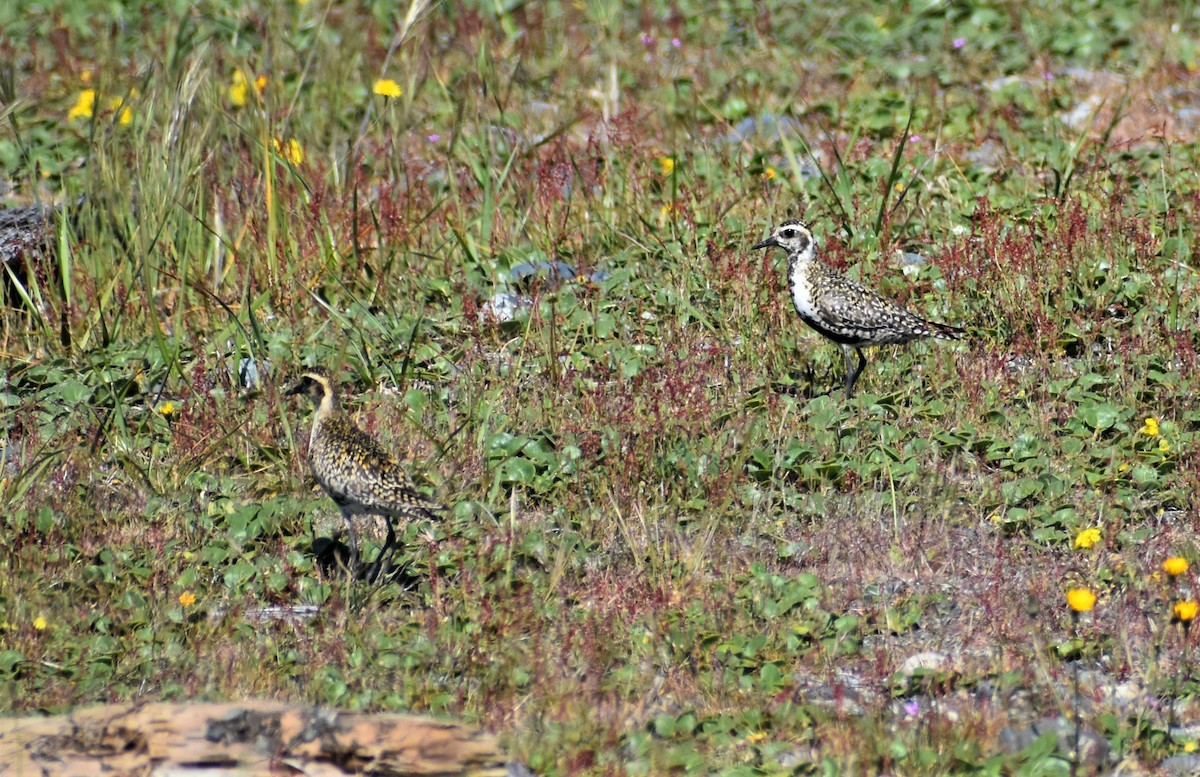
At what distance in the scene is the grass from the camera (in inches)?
217

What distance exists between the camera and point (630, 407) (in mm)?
7312

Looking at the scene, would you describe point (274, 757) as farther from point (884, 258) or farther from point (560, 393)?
point (884, 258)

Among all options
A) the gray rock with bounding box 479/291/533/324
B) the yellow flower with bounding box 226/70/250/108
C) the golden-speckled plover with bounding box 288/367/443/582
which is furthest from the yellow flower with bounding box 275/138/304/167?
the golden-speckled plover with bounding box 288/367/443/582

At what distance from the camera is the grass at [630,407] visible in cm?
552

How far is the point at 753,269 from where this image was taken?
874cm

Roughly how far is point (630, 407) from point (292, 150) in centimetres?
364

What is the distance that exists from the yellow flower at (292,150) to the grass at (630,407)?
74 mm

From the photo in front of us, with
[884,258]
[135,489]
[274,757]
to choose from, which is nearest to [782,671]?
[274,757]

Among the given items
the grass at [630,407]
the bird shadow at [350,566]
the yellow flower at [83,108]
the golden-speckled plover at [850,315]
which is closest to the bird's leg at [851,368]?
the golden-speckled plover at [850,315]

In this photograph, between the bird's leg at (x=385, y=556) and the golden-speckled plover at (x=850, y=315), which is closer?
the bird's leg at (x=385, y=556)

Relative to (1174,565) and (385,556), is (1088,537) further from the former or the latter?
(385,556)

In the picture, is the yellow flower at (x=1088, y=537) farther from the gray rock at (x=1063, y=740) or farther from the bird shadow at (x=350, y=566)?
the bird shadow at (x=350, y=566)

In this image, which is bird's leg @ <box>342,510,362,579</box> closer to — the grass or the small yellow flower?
the grass

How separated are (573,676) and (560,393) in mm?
2517
